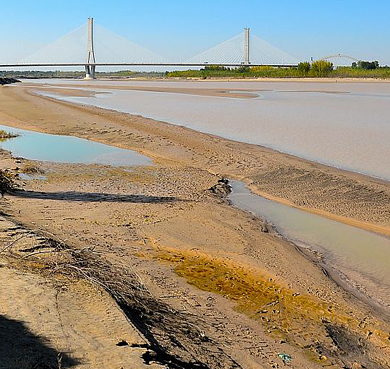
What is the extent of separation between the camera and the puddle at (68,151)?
48.4 ft

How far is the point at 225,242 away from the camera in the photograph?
757 centimetres

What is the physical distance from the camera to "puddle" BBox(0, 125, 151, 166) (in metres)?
14.8

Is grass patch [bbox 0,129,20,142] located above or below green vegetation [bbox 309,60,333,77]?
below

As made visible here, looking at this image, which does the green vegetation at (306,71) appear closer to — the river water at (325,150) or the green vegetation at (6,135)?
the river water at (325,150)

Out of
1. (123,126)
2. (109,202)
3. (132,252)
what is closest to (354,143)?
(123,126)

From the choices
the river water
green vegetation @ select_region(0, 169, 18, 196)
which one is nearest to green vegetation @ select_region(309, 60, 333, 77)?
the river water

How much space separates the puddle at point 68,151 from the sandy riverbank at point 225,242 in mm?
920

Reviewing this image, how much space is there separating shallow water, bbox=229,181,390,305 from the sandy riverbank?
0.37 meters

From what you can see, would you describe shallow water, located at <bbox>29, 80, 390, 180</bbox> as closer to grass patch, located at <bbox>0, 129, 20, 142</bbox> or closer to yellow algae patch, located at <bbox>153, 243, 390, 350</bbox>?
grass patch, located at <bbox>0, 129, 20, 142</bbox>

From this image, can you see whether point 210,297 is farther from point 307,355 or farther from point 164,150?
point 164,150

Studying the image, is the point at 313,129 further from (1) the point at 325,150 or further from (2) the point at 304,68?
(2) the point at 304,68

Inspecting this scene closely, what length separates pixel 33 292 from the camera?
4.75m

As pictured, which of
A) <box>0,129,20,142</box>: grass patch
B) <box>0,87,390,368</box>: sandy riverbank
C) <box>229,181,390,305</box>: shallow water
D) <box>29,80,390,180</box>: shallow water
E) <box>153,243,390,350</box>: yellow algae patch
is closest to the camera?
<box>0,87,390,368</box>: sandy riverbank

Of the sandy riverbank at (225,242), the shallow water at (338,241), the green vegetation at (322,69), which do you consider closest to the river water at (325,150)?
the shallow water at (338,241)
